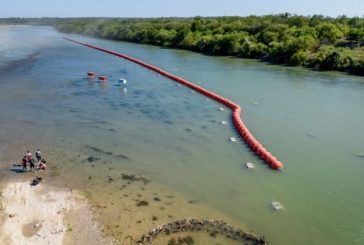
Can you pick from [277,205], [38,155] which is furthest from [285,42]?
[38,155]

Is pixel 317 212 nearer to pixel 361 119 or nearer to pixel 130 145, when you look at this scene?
pixel 130 145

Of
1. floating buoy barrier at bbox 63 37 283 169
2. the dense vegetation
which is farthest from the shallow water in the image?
the dense vegetation

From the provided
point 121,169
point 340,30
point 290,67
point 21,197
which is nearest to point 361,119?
point 121,169

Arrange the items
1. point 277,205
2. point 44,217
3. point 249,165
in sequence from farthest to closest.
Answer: point 249,165 < point 277,205 < point 44,217

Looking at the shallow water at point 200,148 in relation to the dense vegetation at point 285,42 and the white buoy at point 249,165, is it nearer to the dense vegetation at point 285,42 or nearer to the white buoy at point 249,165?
the white buoy at point 249,165

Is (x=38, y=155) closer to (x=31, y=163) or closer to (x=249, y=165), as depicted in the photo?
(x=31, y=163)

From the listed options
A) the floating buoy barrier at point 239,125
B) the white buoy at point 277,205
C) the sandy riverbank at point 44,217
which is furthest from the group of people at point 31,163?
the floating buoy barrier at point 239,125
